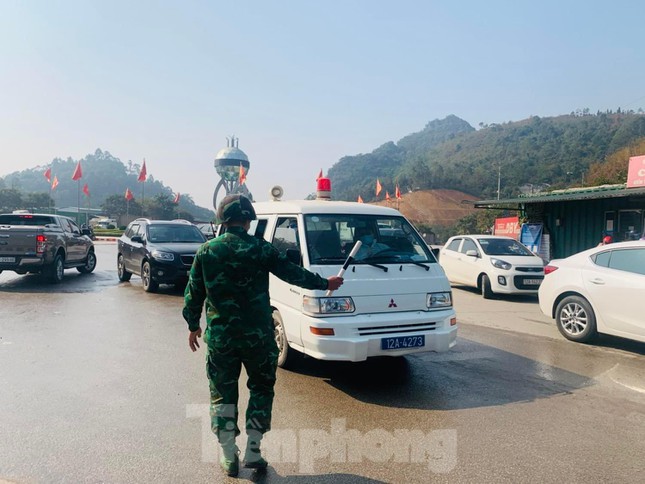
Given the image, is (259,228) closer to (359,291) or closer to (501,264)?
(359,291)

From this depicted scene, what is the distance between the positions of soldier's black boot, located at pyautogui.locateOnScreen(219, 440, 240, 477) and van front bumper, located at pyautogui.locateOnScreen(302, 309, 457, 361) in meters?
1.60

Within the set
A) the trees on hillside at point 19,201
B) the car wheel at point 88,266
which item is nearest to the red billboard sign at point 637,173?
the car wheel at point 88,266

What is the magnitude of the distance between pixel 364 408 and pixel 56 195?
514ft

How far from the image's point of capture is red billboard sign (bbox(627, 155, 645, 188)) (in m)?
14.3

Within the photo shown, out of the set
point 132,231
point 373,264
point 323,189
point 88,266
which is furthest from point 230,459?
point 88,266

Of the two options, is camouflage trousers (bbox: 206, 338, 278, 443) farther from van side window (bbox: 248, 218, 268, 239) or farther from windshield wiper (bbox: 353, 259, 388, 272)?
van side window (bbox: 248, 218, 268, 239)

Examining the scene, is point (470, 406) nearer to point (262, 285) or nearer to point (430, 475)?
point (430, 475)

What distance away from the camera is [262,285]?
3.32 meters

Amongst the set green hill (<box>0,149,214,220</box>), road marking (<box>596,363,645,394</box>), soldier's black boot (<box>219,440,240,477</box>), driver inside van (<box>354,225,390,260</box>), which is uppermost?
green hill (<box>0,149,214,220</box>)

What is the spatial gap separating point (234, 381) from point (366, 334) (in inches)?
71.2

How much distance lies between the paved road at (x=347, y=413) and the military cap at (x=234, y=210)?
Answer: 1733 millimetres

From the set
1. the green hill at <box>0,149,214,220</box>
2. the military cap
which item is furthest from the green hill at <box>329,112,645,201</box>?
the military cap

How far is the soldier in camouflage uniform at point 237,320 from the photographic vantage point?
10.6 ft

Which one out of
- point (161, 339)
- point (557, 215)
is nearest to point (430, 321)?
point (161, 339)
